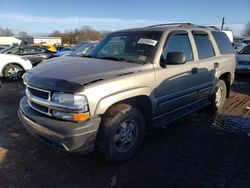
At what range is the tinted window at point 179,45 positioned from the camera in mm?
4047

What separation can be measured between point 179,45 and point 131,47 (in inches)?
33.5

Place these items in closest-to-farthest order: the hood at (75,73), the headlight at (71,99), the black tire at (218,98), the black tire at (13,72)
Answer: the headlight at (71,99)
the hood at (75,73)
the black tire at (218,98)
the black tire at (13,72)

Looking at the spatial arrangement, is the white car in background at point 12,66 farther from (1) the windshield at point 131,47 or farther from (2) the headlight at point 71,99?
(2) the headlight at point 71,99

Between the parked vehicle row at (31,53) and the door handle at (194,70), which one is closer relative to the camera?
the door handle at (194,70)

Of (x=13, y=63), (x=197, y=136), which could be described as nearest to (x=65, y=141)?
(x=197, y=136)

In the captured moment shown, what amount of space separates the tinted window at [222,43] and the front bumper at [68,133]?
3.69 metres

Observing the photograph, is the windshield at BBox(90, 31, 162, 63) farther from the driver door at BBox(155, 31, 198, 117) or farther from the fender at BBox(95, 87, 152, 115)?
the fender at BBox(95, 87, 152, 115)

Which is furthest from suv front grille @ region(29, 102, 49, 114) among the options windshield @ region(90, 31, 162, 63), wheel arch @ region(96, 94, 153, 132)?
windshield @ region(90, 31, 162, 63)

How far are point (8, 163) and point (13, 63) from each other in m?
7.76

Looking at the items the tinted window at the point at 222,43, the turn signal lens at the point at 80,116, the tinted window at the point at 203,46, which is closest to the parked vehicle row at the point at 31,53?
the tinted window at the point at 222,43

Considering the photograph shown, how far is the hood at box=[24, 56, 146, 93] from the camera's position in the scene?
2.98 m

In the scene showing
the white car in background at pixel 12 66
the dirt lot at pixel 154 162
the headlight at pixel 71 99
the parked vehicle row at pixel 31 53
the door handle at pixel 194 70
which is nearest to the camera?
the headlight at pixel 71 99

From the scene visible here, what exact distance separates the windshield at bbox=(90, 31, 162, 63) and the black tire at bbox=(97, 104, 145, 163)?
2.92 feet

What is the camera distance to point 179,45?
4.29 metres
